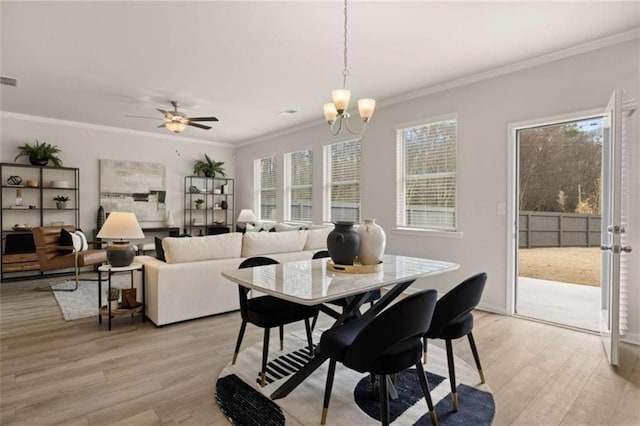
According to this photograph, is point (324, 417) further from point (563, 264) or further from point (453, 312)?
point (563, 264)

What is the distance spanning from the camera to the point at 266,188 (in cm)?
775

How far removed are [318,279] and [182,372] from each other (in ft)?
4.45

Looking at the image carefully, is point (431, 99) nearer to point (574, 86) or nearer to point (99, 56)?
point (574, 86)

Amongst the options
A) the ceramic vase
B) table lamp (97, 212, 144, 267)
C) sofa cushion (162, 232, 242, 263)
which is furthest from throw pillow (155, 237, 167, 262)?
the ceramic vase

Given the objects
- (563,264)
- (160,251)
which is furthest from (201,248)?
(563,264)

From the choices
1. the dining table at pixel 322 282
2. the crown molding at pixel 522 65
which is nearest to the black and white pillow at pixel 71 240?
the dining table at pixel 322 282

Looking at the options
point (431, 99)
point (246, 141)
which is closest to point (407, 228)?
point (431, 99)

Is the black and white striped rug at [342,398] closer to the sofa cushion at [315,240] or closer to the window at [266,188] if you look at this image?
the sofa cushion at [315,240]

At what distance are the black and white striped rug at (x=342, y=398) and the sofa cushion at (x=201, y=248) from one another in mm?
1404

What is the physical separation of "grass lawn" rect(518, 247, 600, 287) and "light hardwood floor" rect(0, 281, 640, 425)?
Answer: 2998mm

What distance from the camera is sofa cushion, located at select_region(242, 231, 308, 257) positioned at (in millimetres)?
4098

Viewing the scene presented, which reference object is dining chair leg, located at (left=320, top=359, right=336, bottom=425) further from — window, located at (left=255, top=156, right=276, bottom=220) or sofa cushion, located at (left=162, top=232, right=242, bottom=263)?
window, located at (left=255, top=156, right=276, bottom=220)

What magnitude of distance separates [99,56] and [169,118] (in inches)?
51.4

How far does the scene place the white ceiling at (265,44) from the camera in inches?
106
